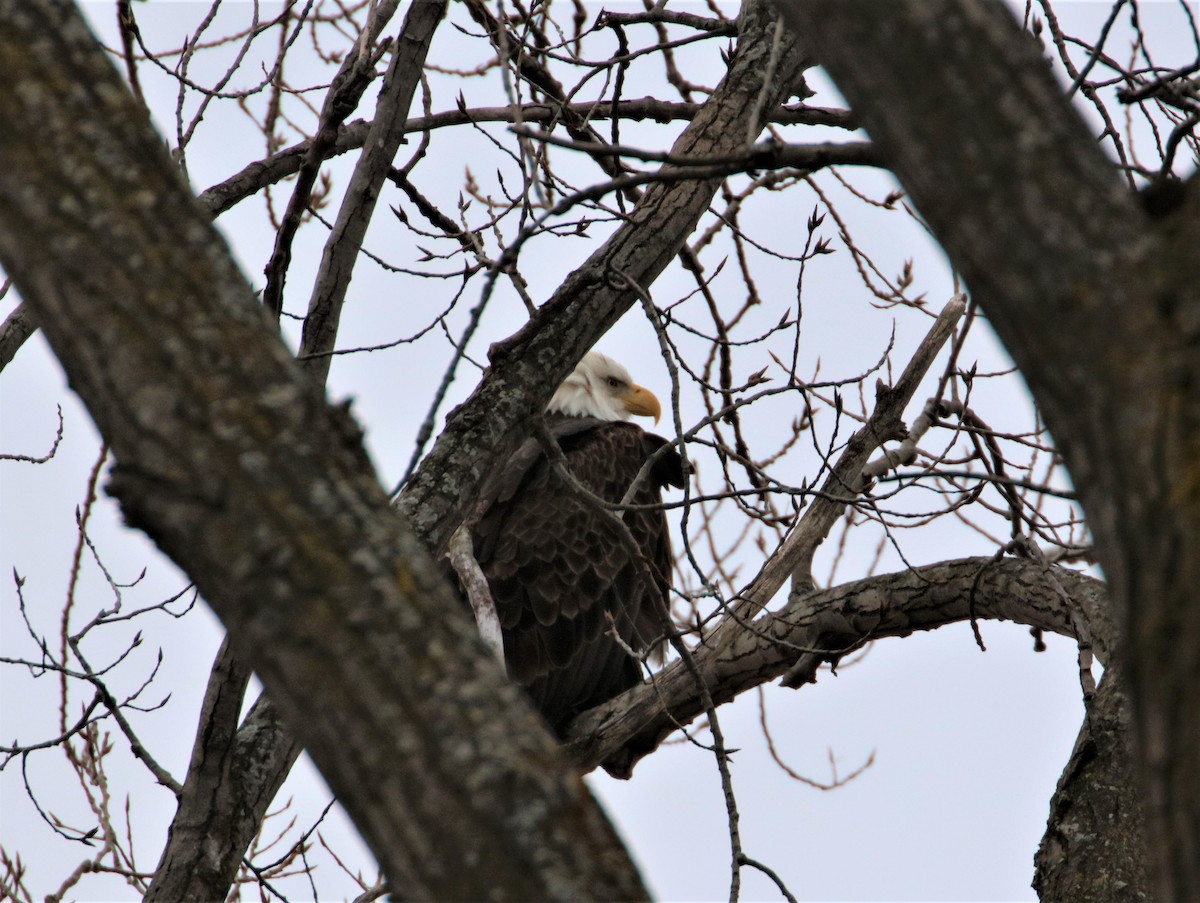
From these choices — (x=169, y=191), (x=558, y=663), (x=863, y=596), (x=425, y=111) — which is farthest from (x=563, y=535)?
(x=169, y=191)

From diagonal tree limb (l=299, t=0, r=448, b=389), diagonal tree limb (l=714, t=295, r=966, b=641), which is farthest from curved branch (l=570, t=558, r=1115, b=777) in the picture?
diagonal tree limb (l=299, t=0, r=448, b=389)

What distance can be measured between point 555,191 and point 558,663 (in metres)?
2.42

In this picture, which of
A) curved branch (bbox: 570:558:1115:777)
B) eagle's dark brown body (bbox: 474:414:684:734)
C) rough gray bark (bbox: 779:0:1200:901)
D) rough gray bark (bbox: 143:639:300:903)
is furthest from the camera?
eagle's dark brown body (bbox: 474:414:684:734)

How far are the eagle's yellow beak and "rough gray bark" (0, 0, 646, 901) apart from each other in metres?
6.14

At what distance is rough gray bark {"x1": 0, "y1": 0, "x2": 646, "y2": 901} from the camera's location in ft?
3.81

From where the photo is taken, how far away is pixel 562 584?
574 cm

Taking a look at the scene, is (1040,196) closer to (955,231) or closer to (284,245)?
(955,231)

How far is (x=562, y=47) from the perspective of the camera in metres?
4.35

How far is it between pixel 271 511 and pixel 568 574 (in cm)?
455

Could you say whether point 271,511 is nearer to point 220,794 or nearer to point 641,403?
point 220,794

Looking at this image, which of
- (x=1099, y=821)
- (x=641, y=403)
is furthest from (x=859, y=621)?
(x=641, y=403)

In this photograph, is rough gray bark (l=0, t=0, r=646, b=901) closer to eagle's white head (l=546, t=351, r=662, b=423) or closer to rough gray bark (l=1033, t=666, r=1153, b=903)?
rough gray bark (l=1033, t=666, r=1153, b=903)

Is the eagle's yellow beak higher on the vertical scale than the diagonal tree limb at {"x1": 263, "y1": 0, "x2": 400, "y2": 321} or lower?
higher

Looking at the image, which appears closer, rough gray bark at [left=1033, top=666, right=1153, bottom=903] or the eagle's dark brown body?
rough gray bark at [left=1033, top=666, right=1153, bottom=903]
